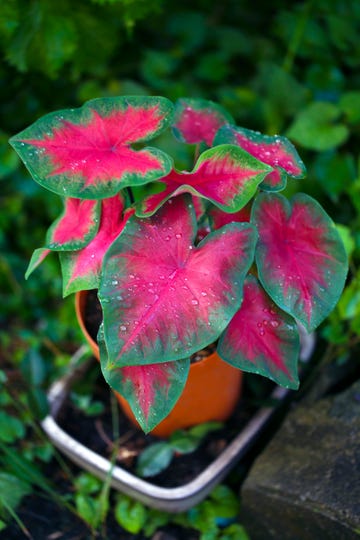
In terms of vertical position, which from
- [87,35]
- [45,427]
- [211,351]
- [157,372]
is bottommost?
[45,427]

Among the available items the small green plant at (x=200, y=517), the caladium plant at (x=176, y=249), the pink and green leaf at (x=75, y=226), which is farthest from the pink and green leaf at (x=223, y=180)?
the small green plant at (x=200, y=517)

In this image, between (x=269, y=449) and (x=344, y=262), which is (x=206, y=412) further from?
(x=344, y=262)

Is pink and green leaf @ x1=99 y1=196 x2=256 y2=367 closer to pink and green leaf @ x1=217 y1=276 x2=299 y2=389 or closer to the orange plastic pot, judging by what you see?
pink and green leaf @ x1=217 y1=276 x2=299 y2=389

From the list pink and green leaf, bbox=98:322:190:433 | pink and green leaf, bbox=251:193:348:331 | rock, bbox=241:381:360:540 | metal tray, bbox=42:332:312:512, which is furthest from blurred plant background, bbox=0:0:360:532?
pink and green leaf, bbox=98:322:190:433

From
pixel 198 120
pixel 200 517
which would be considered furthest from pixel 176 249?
pixel 200 517

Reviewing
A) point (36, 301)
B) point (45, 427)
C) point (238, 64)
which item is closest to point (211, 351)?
point (45, 427)

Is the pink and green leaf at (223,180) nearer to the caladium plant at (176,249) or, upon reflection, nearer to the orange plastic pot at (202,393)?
the caladium plant at (176,249)
